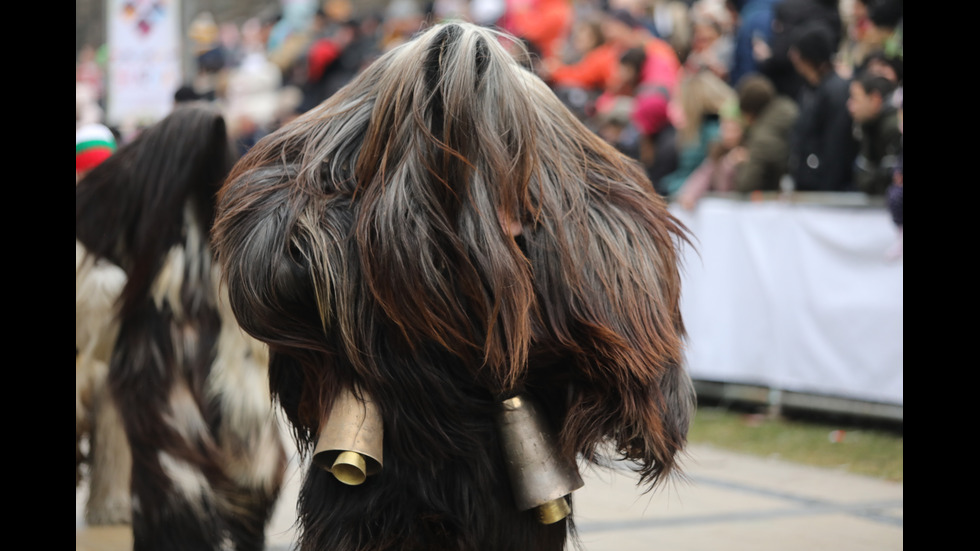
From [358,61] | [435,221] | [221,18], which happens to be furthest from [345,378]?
[221,18]

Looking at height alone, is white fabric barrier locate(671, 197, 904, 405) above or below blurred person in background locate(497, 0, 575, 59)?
below

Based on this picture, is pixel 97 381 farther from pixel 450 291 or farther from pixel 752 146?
pixel 752 146

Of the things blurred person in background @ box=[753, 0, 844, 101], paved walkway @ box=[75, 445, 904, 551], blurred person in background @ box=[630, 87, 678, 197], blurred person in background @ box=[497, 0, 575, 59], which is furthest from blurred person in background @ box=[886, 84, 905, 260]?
blurred person in background @ box=[497, 0, 575, 59]

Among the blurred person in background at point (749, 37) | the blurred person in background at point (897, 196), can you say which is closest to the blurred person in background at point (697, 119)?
the blurred person in background at point (749, 37)

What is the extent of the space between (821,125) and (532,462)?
544 centimetres

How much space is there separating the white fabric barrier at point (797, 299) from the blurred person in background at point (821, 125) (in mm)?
268

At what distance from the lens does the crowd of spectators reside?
728 cm

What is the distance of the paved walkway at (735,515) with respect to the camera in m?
4.88

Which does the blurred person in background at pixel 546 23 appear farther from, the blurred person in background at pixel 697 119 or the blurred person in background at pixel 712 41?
the blurred person in background at pixel 697 119

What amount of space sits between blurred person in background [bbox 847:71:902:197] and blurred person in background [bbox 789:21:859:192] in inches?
10.5

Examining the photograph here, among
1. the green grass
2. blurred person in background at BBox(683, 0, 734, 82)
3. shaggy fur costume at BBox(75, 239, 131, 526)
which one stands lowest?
the green grass

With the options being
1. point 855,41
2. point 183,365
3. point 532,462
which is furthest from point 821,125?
point 532,462

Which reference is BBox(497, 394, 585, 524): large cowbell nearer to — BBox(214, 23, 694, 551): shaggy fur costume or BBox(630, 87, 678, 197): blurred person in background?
BBox(214, 23, 694, 551): shaggy fur costume

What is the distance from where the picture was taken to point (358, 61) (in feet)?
44.0
